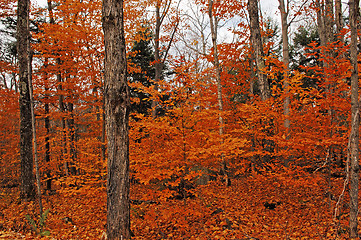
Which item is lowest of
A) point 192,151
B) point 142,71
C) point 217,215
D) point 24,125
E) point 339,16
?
point 217,215

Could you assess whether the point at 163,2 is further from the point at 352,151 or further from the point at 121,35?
the point at 352,151

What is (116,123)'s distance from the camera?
380 centimetres

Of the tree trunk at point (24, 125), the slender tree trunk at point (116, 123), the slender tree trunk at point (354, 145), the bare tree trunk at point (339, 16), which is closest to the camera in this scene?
the slender tree trunk at point (354, 145)

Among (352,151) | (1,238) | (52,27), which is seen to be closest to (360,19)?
(352,151)

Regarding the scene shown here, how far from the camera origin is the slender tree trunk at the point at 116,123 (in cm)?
373

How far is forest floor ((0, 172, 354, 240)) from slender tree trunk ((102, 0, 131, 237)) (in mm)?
1457

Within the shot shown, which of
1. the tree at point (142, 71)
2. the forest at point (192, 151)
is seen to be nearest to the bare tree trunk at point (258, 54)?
the forest at point (192, 151)

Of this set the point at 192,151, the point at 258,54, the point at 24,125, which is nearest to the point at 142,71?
the point at 24,125

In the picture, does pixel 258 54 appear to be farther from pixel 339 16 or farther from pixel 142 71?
pixel 142 71

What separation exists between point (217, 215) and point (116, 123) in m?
4.22

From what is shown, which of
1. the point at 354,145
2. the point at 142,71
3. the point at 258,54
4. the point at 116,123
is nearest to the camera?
the point at 354,145

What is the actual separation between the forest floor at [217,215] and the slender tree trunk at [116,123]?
146 centimetres

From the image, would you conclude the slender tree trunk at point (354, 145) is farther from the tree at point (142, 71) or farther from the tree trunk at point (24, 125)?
the tree at point (142, 71)

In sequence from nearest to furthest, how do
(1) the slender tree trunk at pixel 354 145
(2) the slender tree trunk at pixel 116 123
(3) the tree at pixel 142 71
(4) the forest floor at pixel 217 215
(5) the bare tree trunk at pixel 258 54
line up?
(1) the slender tree trunk at pixel 354 145, (2) the slender tree trunk at pixel 116 123, (4) the forest floor at pixel 217 215, (5) the bare tree trunk at pixel 258 54, (3) the tree at pixel 142 71
